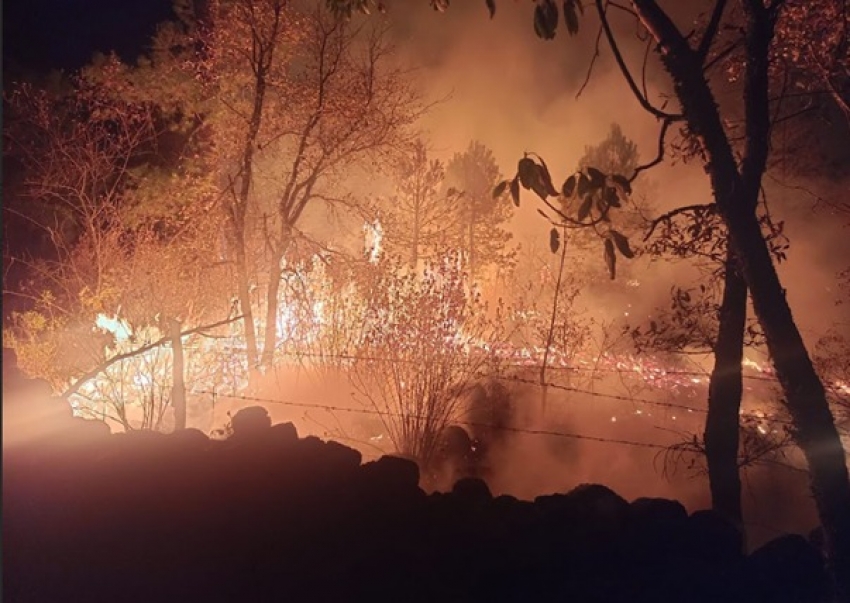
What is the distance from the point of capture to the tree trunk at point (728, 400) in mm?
5598

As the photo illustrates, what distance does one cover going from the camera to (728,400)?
18.7ft

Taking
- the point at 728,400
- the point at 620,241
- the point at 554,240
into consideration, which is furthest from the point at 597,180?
the point at 728,400

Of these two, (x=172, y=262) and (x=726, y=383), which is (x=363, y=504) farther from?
(x=172, y=262)

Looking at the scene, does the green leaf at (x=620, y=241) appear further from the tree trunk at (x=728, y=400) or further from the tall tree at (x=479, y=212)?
the tall tree at (x=479, y=212)

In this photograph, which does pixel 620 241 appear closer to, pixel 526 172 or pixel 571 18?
pixel 526 172

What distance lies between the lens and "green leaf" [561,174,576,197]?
118 inches

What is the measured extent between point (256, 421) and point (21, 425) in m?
1.81

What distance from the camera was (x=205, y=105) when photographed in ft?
49.8

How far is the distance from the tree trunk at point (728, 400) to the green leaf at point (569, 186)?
3201 millimetres

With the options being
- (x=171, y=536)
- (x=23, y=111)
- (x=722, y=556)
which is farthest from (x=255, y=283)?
(x=722, y=556)

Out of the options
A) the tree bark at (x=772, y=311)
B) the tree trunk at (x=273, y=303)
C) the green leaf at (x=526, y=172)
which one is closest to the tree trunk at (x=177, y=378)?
the green leaf at (x=526, y=172)

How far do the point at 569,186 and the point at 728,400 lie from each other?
363 cm

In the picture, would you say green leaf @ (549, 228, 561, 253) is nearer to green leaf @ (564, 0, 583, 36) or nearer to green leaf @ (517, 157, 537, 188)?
green leaf @ (517, 157, 537, 188)

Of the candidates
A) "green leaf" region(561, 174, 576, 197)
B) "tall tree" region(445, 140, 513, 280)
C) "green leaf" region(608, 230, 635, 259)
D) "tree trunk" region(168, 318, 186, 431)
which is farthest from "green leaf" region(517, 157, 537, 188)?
"tall tree" region(445, 140, 513, 280)
